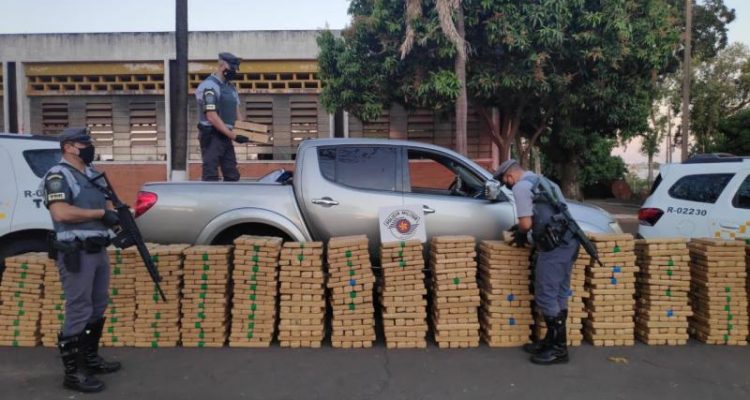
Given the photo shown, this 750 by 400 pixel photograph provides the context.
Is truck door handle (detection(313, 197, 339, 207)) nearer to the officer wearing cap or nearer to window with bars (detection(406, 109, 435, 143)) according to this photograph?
the officer wearing cap

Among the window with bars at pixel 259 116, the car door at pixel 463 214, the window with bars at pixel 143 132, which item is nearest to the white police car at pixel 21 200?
the car door at pixel 463 214

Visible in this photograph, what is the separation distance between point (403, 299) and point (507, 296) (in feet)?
3.12

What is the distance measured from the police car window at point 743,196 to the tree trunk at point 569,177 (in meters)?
12.4

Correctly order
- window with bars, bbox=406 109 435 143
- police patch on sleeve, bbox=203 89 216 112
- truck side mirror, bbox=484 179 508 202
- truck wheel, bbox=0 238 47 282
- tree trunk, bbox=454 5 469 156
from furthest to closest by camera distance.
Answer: window with bars, bbox=406 109 435 143, tree trunk, bbox=454 5 469 156, police patch on sleeve, bbox=203 89 216 112, truck wheel, bbox=0 238 47 282, truck side mirror, bbox=484 179 508 202

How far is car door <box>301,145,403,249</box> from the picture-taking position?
5535 millimetres

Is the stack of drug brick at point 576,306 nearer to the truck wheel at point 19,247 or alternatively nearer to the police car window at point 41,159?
the truck wheel at point 19,247

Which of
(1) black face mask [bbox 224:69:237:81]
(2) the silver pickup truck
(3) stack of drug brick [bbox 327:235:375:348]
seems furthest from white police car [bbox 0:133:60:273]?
(3) stack of drug brick [bbox 327:235:375:348]

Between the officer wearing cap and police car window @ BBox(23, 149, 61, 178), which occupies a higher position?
the officer wearing cap

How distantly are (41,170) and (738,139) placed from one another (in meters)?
23.7

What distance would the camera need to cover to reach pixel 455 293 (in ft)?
16.6

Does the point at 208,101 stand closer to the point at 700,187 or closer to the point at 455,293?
the point at 455,293

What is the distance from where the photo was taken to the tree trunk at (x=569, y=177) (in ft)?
61.3

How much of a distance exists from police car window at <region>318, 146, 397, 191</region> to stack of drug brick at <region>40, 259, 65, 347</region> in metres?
2.63

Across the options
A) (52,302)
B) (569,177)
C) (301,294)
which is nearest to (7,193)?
(52,302)
